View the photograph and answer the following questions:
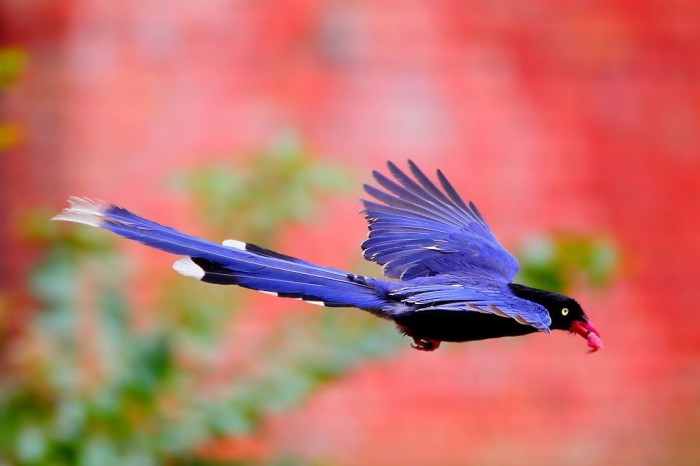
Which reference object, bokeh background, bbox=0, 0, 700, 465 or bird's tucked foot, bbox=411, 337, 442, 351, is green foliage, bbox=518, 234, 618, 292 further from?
bird's tucked foot, bbox=411, 337, 442, 351

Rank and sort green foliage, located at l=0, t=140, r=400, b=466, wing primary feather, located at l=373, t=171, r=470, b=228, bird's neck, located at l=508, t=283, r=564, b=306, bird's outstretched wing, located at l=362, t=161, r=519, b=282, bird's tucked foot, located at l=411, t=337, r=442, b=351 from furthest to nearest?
green foliage, located at l=0, t=140, r=400, b=466 < wing primary feather, located at l=373, t=171, r=470, b=228 < bird's outstretched wing, located at l=362, t=161, r=519, b=282 < bird's tucked foot, located at l=411, t=337, r=442, b=351 < bird's neck, located at l=508, t=283, r=564, b=306

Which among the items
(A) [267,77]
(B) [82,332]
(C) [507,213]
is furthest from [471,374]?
(B) [82,332]

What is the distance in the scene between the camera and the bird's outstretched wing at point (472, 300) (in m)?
2.40

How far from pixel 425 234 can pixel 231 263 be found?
0.84 metres

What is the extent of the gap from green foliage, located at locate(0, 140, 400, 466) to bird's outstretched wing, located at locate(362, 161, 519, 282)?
101 cm

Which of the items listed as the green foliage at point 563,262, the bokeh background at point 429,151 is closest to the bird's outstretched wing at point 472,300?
the green foliage at point 563,262

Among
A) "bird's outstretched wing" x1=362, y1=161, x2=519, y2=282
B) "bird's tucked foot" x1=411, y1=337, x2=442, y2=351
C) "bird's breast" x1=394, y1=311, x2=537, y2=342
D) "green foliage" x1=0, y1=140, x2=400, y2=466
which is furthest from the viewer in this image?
"green foliage" x1=0, y1=140, x2=400, y2=466

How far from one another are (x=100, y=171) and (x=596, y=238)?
2163 millimetres

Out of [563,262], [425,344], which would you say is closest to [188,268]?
[425,344]

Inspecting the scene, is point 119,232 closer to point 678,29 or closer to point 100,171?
point 100,171

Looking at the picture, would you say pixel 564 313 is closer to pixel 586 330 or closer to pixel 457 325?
pixel 586 330

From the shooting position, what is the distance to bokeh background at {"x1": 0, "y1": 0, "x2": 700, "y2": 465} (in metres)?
5.59

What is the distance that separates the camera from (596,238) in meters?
4.38

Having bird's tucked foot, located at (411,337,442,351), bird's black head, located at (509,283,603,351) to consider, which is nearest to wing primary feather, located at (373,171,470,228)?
bird's tucked foot, located at (411,337,442,351)
